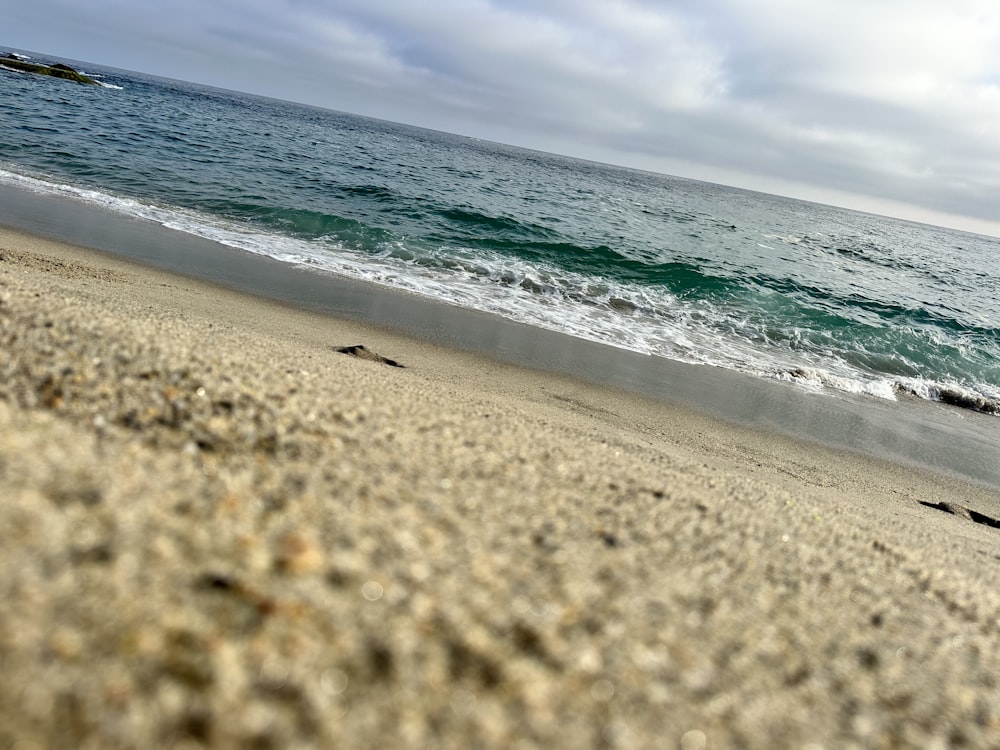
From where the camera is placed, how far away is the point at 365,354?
200 inches

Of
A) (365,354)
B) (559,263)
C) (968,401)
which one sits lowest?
(365,354)

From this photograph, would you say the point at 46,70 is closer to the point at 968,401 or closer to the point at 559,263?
the point at 559,263

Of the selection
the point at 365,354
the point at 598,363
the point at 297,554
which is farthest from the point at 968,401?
the point at 297,554

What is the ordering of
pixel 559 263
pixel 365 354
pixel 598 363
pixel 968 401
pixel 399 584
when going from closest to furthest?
pixel 399 584
pixel 365 354
pixel 598 363
pixel 968 401
pixel 559 263

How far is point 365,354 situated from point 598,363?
2816 millimetres

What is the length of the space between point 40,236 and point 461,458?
324 inches

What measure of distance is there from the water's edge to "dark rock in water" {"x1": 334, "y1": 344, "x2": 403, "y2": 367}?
4.21ft

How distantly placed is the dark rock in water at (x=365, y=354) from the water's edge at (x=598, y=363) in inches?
50.5

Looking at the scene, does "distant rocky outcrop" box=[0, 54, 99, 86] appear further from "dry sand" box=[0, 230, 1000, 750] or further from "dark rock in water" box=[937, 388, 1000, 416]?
"dark rock in water" box=[937, 388, 1000, 416]

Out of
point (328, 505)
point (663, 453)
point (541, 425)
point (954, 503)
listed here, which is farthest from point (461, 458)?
point (954, 503)

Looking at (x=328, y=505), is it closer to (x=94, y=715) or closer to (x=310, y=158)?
(x=94, y=715)

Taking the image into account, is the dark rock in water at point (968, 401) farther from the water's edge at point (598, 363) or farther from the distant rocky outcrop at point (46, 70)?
the distant rocky outcrop at point (46, 70)

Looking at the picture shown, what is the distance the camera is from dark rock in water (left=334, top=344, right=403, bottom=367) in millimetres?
5000

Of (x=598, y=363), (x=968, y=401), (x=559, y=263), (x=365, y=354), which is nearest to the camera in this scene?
(x=365, y=354)
